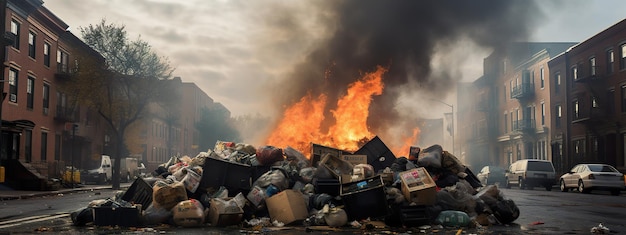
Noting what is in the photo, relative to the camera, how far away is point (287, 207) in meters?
12.3

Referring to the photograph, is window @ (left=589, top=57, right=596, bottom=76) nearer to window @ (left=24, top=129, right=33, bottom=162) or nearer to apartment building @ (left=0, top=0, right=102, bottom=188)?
apartment building @ (left=0, top=0, right=102, bottom=188)

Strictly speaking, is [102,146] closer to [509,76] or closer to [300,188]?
[509,76]

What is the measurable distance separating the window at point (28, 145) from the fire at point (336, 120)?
1622 cm

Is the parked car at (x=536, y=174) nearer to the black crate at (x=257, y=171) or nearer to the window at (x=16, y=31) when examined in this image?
the black crate at (x=257, y=171)

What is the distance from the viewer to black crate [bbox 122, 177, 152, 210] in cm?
1328

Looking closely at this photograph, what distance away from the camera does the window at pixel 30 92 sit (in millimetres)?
35444

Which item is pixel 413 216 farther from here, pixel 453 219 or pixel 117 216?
pixel 117 216

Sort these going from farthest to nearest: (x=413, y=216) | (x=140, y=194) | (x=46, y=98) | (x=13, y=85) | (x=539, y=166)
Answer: (x=46, y=98) → (x=539, y=166) → (x=13, y=85) → (x=140, y=194) → (x=413, y=216)

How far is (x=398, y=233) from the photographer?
1098 centimetres

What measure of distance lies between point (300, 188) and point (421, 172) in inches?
107

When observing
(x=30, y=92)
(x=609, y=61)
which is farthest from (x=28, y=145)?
(x=609, y=61)

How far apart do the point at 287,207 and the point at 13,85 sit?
26038 mm

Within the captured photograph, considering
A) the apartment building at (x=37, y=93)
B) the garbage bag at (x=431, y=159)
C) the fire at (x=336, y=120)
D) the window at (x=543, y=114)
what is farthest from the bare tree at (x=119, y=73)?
the window at (x=543, y=114)

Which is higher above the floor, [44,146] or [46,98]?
[46,98]
